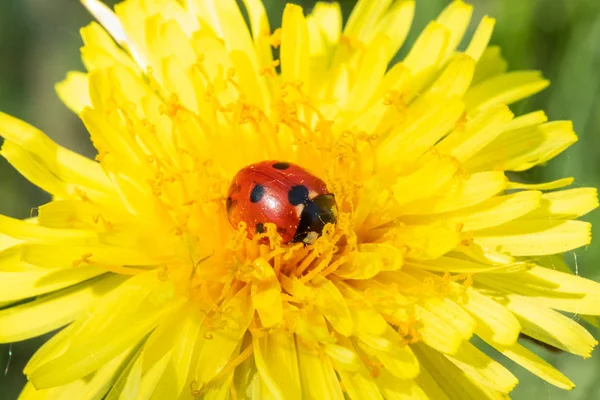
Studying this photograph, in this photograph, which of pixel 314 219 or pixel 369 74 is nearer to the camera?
pixel 314 219

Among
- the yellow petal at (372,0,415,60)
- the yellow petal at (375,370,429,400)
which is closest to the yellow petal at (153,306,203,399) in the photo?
the yellow petal at (375,370,429,400)

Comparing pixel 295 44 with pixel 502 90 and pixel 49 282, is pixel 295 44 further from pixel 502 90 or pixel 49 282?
pixel 49 282

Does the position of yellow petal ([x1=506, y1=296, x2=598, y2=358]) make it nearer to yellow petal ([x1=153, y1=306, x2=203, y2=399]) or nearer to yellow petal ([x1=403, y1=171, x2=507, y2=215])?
yellow petal ([x1=403, y1=171, x2=507, y2=215])

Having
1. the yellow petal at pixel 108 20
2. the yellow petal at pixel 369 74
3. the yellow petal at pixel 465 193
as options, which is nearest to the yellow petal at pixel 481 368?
the yellow petal at pixel 465 193

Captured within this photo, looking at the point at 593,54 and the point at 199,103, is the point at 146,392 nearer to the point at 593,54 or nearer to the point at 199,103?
the point at 199,103

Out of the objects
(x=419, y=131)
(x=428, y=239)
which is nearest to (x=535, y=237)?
(x=428, y=239)

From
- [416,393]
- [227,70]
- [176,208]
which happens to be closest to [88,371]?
[176,208]
